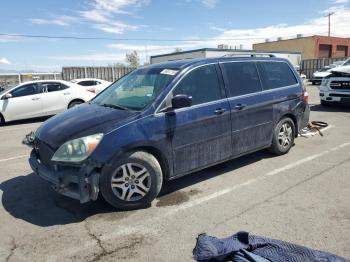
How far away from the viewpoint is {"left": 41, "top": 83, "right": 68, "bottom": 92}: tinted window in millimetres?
12231

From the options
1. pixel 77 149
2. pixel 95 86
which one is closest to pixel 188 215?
pixel 77 149

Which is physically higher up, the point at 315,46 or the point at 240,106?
the point at 315,46

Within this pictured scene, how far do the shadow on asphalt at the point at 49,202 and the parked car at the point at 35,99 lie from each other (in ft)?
22.5

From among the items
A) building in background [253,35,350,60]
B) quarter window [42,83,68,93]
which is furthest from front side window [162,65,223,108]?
building in background [253,35,350,60]

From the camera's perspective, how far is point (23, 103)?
462 inches

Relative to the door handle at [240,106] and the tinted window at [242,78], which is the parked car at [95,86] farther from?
the door handle at [240,106]

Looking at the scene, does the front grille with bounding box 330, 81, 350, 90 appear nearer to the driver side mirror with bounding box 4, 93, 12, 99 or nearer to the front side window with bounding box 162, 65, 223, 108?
the front side window with bounding box 162, 65, 223, 108

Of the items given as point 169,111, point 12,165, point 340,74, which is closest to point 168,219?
point 169,111

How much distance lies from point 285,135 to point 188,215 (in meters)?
3.01

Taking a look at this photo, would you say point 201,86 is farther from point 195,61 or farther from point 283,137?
point 283,137

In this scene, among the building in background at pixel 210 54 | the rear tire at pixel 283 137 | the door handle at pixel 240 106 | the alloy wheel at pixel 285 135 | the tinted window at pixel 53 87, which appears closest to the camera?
the door handle at pixel 240 106

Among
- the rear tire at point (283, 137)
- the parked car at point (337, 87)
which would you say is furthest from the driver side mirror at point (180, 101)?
the parked car at point (337, 87)

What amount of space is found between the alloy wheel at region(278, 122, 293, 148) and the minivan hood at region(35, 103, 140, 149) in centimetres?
299

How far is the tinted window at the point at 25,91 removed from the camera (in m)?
11.8
